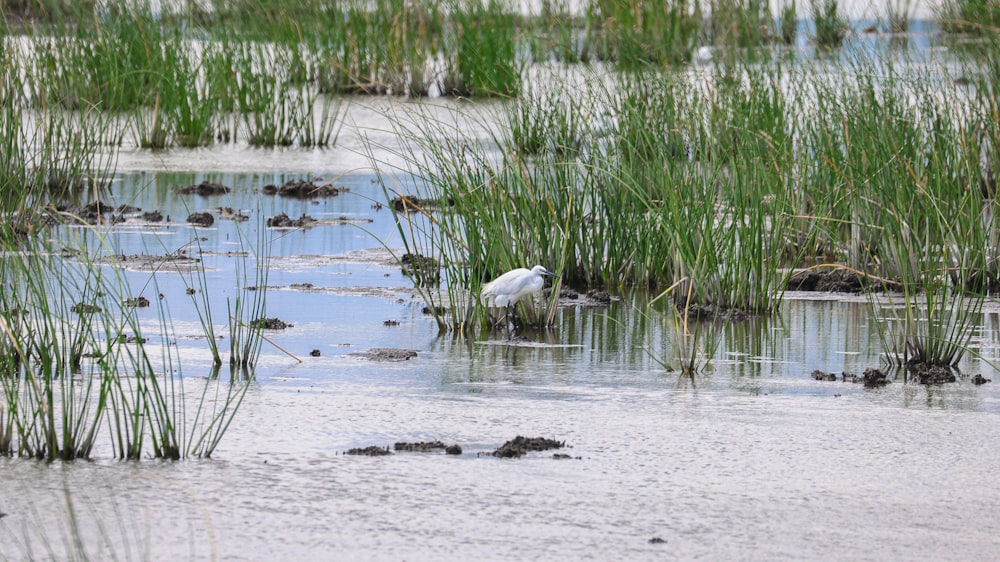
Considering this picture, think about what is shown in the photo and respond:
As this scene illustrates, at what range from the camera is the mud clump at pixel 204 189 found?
9.40 metres

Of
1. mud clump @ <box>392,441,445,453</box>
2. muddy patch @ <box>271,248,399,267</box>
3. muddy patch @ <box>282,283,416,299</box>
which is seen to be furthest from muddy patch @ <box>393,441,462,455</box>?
muddy patch @ <box>271,248,399,267</box>

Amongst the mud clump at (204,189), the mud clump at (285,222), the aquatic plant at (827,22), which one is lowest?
the mud clump at (285,222)

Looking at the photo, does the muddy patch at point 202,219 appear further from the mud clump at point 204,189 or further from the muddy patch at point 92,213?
the mud clump at point 204,189

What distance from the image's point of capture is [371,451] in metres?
3.78

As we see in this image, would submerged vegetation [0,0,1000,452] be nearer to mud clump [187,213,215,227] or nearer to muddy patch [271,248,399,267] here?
muddy patch [271,248,399,267]

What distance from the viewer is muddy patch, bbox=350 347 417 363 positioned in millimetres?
5047

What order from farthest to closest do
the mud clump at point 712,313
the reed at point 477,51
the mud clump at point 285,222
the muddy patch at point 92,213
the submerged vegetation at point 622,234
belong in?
the reed at point 477,51 → the mud clump at point 285,222 → the muddy patch at point 92,213 → the mud clump at point 712,313 → the submerged vegetation at point 622,234

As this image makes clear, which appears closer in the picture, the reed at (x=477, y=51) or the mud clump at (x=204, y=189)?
the mud clump at (x=204, y=189)

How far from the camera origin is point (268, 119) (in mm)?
11492

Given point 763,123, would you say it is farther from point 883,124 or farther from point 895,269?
point 895,269

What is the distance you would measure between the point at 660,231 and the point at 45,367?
308cm

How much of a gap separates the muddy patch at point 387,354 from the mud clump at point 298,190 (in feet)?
14.6

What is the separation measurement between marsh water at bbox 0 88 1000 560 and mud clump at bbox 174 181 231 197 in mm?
3382

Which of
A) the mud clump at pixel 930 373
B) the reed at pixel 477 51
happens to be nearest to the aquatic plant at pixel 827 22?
the reed at pixel 477 51
